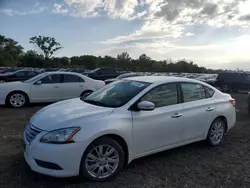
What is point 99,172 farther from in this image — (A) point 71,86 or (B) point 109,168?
(A) point 71,86

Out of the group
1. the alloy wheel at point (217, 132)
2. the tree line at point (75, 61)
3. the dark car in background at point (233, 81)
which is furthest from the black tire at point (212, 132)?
the tree line at point (75, 61)

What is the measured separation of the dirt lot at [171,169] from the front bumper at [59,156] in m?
0.24

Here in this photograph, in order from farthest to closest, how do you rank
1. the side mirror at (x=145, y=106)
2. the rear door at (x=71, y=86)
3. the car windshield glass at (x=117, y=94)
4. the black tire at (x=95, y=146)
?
the rear door at (x=71, y=86) < the car windshield glass at (x=117, y=94) < the side mirror at (x=145, y=106) < the black tire at (x=95, y=146)

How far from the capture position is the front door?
14.0 feet

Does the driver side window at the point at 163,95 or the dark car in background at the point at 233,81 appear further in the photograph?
the dark car in background at the point at 233,81

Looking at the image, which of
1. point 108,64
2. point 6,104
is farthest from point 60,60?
point 6,104

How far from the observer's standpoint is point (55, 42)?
9144cm

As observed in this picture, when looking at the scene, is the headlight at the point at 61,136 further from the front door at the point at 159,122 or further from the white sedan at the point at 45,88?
the white sedan at the point at 45,88

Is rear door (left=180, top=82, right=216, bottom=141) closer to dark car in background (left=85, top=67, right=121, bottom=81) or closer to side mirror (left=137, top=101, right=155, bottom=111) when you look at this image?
side mirror (left=137, top=101, right=155, bottom=111)

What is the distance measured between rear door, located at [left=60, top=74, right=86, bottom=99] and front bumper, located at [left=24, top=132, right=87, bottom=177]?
7.57 m

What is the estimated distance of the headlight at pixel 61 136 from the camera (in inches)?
141

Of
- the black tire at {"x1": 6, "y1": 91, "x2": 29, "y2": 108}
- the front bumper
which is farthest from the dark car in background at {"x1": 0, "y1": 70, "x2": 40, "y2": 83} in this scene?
the front bumper

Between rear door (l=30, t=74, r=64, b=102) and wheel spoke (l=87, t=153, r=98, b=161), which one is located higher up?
rear door (l=30, t=74, r=64, b=102)

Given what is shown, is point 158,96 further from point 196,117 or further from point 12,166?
point 12,166
